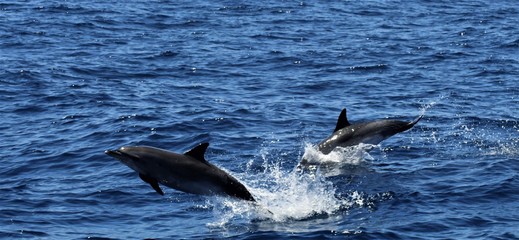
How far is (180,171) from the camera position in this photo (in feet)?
51.6

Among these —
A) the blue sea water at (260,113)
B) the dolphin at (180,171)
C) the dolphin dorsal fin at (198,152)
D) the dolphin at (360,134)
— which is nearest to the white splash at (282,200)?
the blue sea water at (260,113)

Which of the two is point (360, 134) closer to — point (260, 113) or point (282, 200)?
point (282, 200)

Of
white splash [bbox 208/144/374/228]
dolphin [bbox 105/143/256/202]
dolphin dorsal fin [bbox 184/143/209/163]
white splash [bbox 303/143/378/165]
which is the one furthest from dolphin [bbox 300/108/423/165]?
dolphin dorsal fin [bbox 184/143/209/163]

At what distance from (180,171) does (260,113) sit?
10327 mm

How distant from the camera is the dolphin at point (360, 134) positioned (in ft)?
71.1

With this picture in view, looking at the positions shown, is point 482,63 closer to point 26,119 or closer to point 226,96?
point 226,96

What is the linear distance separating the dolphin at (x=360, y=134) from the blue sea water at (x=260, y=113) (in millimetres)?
262

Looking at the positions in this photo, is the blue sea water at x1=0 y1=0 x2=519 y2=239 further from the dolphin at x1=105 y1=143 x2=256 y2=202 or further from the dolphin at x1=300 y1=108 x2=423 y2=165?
the dolphin at x1=105 y1=143 x2=256 y2=202

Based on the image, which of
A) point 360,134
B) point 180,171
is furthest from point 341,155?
point 180,171

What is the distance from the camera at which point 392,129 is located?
2178cm

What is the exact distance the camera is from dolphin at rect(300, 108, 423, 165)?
853 inches

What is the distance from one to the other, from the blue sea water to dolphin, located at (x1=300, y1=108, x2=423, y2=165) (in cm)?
26

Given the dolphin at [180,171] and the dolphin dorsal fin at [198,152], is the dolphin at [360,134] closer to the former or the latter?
the dolphin at [180,171]

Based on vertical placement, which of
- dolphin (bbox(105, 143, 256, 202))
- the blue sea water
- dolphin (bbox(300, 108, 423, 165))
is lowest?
the blue sea water
